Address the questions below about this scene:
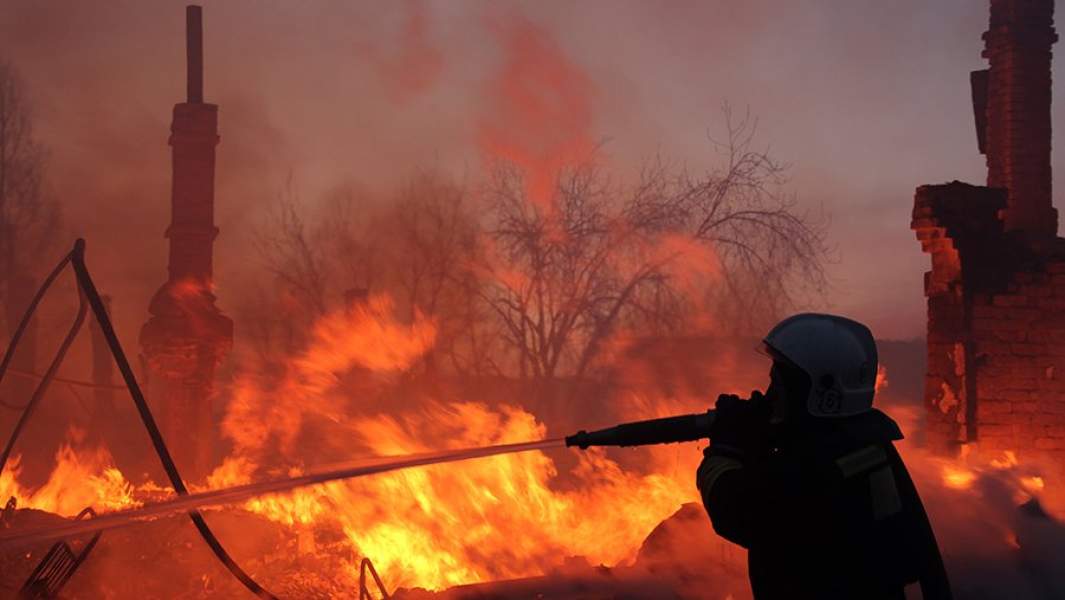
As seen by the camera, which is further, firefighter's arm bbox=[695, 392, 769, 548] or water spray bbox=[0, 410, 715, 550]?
water spray bbox=[0, 410, 715, 550]

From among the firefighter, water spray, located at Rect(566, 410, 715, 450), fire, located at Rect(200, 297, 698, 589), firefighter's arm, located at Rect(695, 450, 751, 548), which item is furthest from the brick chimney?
firefighter's arm, located at Rect(695, 450, 751, 548)

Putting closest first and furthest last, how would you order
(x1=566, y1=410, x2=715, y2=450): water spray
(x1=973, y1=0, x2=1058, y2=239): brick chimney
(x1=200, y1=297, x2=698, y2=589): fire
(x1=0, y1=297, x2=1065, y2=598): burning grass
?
(x1=566, y1=410, x2=715, y2=450): water spray, (x1=0, y1=297, x2=1065, y2=598): burning grass, (x1=200, y1=297, x2=698, y2=589): fire, (x1=973, y1=0, x2=1058, y2=239): brick chimney

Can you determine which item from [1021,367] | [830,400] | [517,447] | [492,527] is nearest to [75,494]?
[492,527]

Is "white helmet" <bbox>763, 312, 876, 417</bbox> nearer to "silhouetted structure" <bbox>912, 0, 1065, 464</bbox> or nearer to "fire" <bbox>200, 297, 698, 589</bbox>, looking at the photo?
"fire" <bbox>200, 297, 698, 589</bbox>

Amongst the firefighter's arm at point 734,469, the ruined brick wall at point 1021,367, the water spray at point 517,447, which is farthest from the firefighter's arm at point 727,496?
the ruined brick wall at point 1021,367

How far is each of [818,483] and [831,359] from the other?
38cm

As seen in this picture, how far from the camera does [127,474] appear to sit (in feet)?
79.9

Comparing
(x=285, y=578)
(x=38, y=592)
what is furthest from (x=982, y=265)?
(x=38, y=592)

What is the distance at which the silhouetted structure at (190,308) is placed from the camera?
18.4 m

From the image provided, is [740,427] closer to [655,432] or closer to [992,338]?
[655,432]

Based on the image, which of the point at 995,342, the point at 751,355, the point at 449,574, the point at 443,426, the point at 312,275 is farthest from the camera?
the point at 312,275

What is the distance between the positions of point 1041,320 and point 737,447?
39.2 ft

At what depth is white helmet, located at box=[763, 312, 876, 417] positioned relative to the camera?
314 cm

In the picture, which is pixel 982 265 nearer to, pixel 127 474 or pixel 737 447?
pixel 737 447
